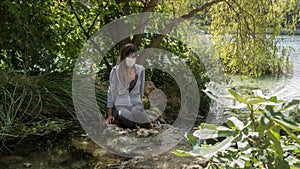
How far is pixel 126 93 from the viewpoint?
3.31m

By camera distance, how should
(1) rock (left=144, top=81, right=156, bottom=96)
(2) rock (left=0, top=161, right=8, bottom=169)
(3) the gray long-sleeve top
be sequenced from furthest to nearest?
(1) rock (left=144, top=81, right=156, bottom=96)
(3) the gray long-sleeve top
(2) rock (left=0, top=161, right=8, bottom=169)

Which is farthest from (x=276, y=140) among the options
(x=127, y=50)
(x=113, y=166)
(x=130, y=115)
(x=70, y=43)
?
(x=70, y=43)

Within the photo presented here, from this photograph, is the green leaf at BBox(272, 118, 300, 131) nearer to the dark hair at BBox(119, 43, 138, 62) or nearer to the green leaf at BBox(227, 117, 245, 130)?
the green leaf at BBox(227, 117, 245, 130)

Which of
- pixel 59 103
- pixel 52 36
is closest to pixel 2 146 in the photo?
pixel 59 103

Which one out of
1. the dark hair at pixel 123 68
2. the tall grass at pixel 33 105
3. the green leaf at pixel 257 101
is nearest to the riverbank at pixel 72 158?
the tall grass at pixel 33 105

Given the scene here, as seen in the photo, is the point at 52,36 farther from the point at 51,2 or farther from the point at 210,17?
the point at 210,17

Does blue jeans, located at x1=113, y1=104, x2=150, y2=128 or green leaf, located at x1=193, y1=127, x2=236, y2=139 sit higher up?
green leaf, located at x1=193, y1=127, x2=236, y2=139

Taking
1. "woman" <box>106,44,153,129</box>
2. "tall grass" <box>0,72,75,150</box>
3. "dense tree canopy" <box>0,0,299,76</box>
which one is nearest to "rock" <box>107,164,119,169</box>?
"tall grass" <box>0,72,75,150</box>

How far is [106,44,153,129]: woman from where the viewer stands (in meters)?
3.20

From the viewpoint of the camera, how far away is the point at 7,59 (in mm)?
3518

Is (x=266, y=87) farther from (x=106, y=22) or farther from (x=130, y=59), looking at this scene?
(x=130, y=59)

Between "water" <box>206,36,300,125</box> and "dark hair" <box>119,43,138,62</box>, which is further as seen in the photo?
"dark hair" <box>119,43,138,62</box>

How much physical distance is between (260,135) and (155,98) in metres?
3.59

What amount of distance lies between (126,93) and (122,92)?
0.14 ft
